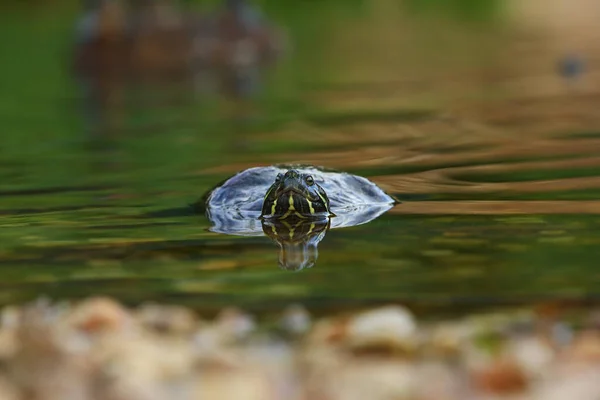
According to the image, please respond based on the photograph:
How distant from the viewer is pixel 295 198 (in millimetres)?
7324

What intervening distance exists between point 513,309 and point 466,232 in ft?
5.84

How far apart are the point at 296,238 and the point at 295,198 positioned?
327mm

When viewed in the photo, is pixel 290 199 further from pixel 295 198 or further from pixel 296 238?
pixel 296 238

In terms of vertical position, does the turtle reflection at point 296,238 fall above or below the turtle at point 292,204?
below

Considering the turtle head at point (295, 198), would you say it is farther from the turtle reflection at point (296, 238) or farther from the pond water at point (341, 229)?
the pond water at point (341, 229)

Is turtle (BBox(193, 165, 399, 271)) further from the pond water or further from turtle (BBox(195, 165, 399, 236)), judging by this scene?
the pond water

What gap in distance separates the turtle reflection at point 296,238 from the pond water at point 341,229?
3.1 inches

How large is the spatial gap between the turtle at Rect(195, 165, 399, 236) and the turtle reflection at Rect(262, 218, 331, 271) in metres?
0.05

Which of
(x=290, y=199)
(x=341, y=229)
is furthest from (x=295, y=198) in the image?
(x=341, y=229)

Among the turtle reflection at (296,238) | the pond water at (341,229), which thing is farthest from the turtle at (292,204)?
the pond water at (341,229)

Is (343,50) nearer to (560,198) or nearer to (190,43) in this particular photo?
(190,43)

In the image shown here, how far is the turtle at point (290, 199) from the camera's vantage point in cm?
735

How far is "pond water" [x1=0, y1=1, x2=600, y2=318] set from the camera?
5.79 metres

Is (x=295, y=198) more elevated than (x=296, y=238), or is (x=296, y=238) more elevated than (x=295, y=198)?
(x=295, y=198)
